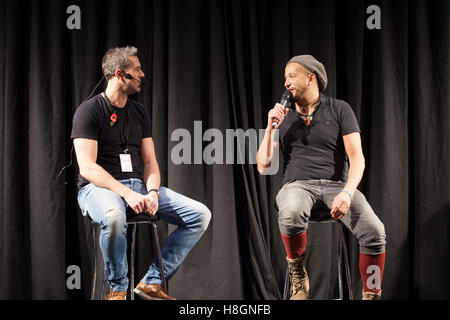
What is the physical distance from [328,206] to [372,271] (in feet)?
1.29

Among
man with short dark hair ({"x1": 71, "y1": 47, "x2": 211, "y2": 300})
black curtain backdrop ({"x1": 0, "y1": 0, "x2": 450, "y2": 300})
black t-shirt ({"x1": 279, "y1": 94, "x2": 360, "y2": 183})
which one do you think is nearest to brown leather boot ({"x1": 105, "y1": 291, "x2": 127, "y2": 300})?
man with short dark hair ({"x1": 71, "y1": 47, "x2": 211, "y2": 300})

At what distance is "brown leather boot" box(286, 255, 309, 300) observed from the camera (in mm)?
2533

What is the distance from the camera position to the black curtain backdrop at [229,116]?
306 cm

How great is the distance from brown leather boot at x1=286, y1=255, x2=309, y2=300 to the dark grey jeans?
169 millimetres

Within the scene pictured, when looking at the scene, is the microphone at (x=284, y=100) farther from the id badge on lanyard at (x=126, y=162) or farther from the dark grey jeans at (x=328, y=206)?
the id badge on lanyard at (x=126, y=162)

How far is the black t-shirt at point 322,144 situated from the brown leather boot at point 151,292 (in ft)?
2.97

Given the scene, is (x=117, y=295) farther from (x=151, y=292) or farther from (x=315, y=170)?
(x=315, y=170)

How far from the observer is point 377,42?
10.7 ft

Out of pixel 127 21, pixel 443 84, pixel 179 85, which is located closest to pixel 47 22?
pixel 127 21

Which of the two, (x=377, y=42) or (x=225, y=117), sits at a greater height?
(x=377, y=42)

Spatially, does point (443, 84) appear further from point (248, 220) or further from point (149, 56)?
point (149, 56)

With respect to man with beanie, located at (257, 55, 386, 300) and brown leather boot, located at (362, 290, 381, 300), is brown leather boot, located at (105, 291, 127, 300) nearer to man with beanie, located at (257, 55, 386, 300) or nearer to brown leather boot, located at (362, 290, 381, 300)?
man with beanie, located at (257, 55, 386, 300)
